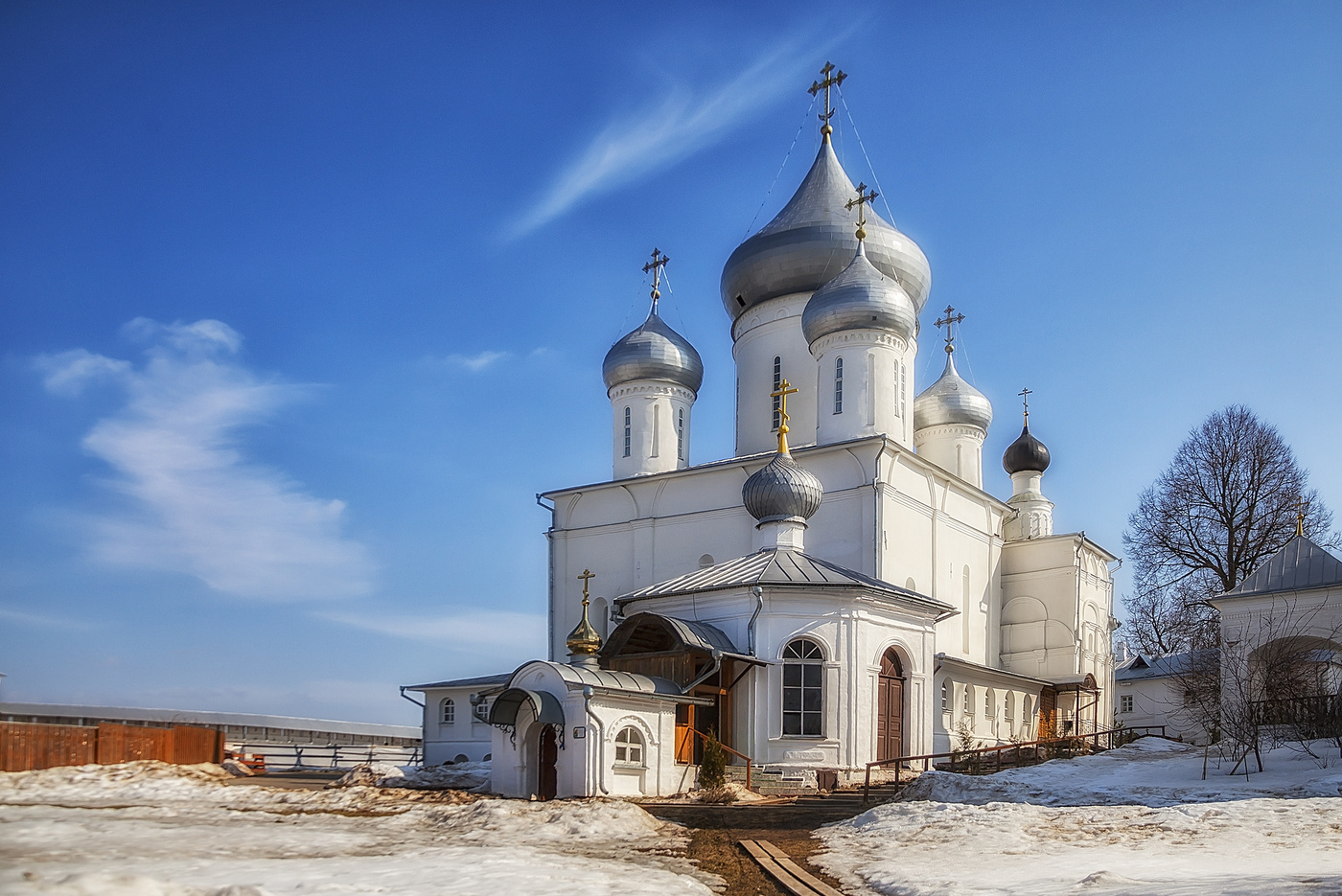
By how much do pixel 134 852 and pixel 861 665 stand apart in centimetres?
1231

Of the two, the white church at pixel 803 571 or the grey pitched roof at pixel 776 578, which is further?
the grey pitched roof at pixel 776 578

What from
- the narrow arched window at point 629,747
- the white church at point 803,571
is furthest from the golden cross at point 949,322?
the narrow arched window at point 629,747

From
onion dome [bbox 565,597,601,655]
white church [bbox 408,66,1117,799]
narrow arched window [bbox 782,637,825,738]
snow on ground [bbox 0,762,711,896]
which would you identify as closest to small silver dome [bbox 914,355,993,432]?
white church [bbox 408,66,1117,799]

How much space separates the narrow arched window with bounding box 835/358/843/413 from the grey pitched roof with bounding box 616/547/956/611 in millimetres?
4248

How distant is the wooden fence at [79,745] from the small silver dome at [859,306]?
47.0ft

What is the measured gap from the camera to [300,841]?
10.1 metres

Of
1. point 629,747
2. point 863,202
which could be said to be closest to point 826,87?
point 863,202

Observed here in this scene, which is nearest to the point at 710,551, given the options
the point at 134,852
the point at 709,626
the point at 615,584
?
the point at 615,584

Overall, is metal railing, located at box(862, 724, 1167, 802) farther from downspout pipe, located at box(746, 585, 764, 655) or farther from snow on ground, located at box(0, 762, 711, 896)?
snow on ground, located at box(0, 762, 711, 896)

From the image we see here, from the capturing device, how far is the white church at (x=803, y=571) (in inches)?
686

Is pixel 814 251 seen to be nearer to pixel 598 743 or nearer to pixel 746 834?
pixel 598 743

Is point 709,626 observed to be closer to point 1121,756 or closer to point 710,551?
point 710,551

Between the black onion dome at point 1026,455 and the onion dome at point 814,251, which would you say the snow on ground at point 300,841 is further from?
the black onion dome at point 1026,455

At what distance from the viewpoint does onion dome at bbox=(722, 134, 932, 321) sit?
26328 mm
